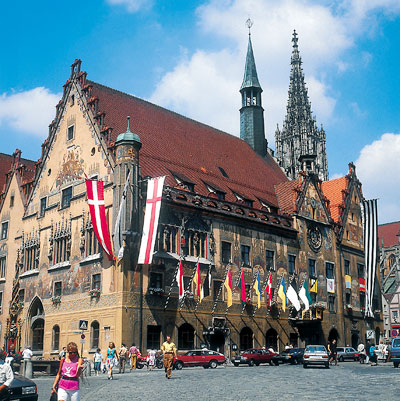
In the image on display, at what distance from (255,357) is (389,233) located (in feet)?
256

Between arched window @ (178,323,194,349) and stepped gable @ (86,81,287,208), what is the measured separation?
10004mm

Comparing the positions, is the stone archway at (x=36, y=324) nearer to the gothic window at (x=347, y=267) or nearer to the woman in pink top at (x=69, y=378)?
the gothic window at (x=347, y=267)

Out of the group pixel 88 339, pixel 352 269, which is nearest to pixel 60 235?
pixel 88 339

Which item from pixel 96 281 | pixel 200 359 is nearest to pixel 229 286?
pixel 200 359

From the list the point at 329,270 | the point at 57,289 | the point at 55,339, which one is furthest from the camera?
the point at 329,270

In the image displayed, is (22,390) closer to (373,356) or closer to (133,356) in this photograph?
(133,356)

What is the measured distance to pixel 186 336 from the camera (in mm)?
37688

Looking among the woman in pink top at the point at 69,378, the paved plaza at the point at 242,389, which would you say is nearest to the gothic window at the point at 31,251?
the paved plaza at the point at 242,389

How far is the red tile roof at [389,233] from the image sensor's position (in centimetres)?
10521

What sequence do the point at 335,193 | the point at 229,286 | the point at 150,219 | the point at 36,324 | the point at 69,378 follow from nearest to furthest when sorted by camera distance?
the point at 69,378, the point at 150,219, the point at 229,286, the point at 36,324, the point at 335,193

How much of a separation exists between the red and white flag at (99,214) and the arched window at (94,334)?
4680 mm

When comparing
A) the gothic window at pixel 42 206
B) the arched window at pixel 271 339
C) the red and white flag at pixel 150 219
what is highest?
the gothic window at pixel 42 206

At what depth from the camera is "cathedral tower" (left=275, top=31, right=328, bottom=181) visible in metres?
122

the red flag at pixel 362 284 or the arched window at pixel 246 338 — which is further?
the red flag at pixel 362 284
